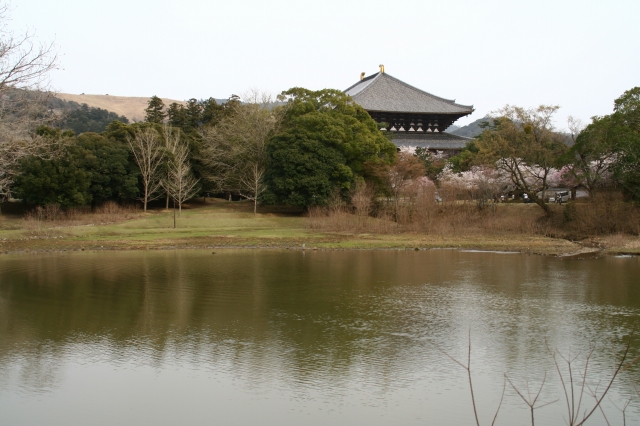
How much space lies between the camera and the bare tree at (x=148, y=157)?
3778cm

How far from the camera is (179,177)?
35219mm

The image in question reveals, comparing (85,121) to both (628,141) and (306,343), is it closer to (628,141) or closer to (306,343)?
(628,141)

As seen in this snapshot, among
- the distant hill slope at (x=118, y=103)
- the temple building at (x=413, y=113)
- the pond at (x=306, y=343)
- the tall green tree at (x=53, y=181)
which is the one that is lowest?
the pond at (x=306, y=343)

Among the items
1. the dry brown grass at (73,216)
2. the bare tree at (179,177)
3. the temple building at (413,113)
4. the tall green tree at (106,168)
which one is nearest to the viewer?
the dry brown grass at (73,216)

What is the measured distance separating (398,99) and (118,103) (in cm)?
10498

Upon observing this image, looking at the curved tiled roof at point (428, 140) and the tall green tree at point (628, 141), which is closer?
the tall green tree at point (628, 141)

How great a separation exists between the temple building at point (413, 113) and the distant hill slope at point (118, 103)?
83040 millimetres

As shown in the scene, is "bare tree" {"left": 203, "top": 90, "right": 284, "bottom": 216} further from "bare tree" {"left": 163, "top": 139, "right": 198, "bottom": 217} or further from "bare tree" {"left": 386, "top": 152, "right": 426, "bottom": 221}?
"bare tree" {"left": 386, "top": 152, "right": 426, "bottom": 221}

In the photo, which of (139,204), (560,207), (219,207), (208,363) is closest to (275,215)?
(219,207)

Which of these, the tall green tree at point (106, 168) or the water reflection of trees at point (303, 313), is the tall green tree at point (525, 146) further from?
the tall green tree at point (106, 168)

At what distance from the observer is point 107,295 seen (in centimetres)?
1471

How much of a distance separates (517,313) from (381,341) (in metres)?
3.74

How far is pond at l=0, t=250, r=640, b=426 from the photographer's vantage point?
25.2ft

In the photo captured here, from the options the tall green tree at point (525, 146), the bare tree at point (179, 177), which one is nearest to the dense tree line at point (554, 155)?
the tall green tree at point (525, 146)
